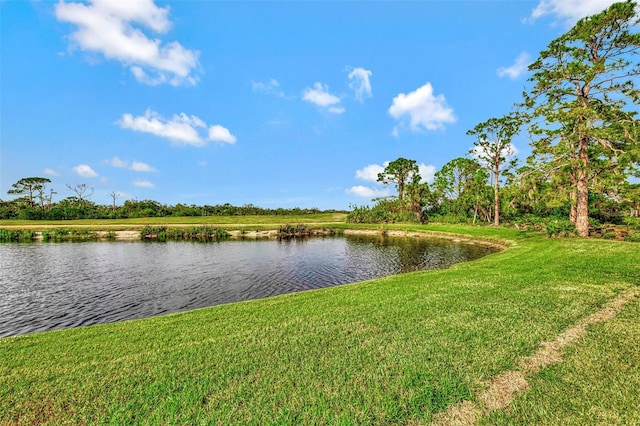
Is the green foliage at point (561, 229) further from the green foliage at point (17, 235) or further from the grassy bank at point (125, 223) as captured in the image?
the green foliage at point (17, 235)

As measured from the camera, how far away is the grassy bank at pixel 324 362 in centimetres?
394

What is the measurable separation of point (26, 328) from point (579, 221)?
3023cm

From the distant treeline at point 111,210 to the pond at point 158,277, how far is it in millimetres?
61673

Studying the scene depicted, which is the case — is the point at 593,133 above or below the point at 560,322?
above

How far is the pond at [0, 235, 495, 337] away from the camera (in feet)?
37.8

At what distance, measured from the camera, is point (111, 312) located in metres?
11.4

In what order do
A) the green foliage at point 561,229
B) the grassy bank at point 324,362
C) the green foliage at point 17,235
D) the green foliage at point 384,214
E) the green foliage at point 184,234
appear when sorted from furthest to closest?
1. the green foliage at point 384,214
2. the green foliage at point 184,234
3. the green foliage at point 17,235
4. the green foliage at point 561,229
5. the grassy bank at point 324,362

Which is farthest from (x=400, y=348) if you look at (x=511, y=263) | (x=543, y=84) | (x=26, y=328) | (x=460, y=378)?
(x=543, y=84)

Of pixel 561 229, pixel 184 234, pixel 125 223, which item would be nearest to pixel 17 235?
pixel 125 223

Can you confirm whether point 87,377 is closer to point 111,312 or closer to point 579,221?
point 111,312

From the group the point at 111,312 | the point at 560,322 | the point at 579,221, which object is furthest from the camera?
the point at 579,221

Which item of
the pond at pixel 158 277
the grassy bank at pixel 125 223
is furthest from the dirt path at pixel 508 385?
the grassy bank at pixel 125 223

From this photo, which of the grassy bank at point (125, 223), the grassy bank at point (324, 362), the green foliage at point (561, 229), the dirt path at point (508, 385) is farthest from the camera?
the grassy bank at point (125, 223)

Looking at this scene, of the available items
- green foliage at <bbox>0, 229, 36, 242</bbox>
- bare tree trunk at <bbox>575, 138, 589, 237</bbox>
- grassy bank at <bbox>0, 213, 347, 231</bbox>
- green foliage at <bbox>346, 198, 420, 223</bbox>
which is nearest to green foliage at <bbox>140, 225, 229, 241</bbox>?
grassy bank at <bbox>0, 213, 347, 231</bbox>
